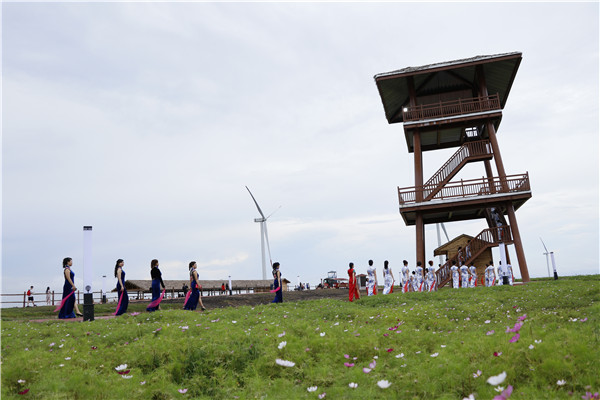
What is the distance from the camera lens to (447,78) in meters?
32.0

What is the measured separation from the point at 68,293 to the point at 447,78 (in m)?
28.7

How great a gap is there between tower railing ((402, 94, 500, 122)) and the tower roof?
5.90 ft

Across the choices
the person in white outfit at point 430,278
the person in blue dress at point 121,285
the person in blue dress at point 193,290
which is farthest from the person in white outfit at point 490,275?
the person in blue dress at point 121,285

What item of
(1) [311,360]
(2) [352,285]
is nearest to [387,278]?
(2) [352,285]

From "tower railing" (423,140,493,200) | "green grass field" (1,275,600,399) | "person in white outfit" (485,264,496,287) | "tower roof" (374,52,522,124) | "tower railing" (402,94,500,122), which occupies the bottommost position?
"green grass field" (1,275,600,399)

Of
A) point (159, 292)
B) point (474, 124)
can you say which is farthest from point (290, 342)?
point (474, 124)

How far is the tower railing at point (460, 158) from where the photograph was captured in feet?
94.7

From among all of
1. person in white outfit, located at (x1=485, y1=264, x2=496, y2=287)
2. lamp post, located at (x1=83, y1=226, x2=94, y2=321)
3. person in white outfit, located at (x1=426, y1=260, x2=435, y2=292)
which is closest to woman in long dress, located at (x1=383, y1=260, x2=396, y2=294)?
person in white outfit, located at (x1=426, y1=260, x2=435, y2=292)

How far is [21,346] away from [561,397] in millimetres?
10705

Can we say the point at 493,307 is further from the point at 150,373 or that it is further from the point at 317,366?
the point at 150,373

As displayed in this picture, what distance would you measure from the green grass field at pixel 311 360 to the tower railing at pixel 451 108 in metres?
20.7

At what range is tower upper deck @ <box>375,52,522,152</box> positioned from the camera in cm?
2905

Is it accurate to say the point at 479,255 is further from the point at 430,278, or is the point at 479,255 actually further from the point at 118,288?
the point at 118,288

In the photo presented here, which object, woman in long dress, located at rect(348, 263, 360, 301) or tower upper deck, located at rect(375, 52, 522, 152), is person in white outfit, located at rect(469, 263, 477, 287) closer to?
woman in long dress, located at rect(348, 263, 360, 301)
